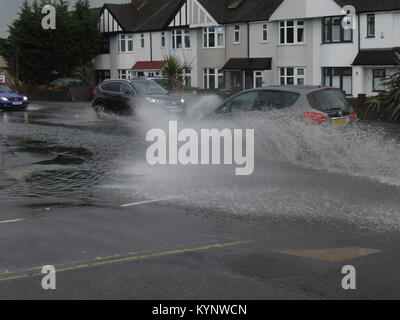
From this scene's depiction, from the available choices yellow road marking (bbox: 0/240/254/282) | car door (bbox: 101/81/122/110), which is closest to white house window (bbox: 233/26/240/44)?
car door (bbox: 101/81/122/110)

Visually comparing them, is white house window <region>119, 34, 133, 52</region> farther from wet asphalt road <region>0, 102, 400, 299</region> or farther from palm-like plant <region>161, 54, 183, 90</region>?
wet asphalt road <region>0, 102, 400, 299</region>

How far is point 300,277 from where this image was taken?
6523 mm

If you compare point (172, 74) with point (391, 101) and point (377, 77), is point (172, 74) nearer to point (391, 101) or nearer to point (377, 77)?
point (377, 77)

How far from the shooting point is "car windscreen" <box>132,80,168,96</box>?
26.3 metres

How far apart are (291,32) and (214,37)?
852 centimetres

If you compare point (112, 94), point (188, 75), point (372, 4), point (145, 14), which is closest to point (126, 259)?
point (112, 94)

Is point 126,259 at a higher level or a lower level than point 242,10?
lower

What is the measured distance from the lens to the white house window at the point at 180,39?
2224 inches

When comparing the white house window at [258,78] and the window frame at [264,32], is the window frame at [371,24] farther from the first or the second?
the white house window at [258,78]

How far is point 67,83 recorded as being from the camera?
56.5 meters

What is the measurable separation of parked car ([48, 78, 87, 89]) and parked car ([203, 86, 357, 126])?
41.5m

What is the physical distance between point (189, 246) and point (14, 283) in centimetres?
216
